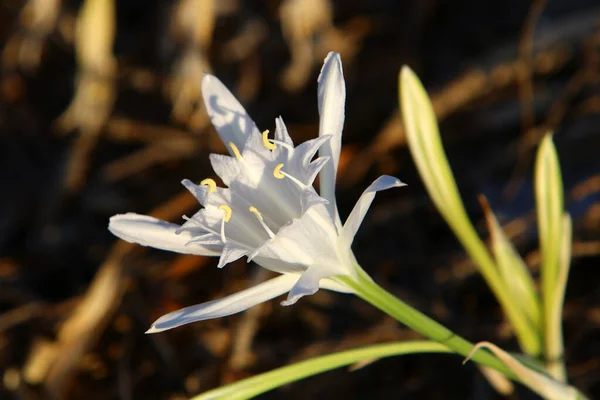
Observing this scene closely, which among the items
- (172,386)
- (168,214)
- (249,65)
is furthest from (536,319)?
(249,65)

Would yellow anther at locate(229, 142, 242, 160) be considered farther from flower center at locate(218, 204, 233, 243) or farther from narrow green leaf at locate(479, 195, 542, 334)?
narrow green leaf at locate(479, 195, 542, 334)

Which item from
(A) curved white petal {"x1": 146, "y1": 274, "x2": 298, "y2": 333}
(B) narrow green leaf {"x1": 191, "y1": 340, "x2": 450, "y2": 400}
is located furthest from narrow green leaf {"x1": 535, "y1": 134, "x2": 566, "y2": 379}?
(A) curved white petal {"x1": 146, "y1": 274, "x2": 298, "y2": 333}

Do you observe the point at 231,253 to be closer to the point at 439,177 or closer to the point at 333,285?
the point at 333,285

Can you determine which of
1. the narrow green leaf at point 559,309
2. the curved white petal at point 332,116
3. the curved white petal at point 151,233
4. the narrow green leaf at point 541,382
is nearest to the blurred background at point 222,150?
the narrow green leaf at point 559,309

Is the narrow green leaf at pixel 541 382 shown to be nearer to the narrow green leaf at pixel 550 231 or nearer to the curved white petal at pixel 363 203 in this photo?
the narrow green leaf at pixel 550 231

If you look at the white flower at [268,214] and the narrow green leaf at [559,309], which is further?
the narrow green leaf at [559,309]

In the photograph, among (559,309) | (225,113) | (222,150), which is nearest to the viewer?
(225,113)

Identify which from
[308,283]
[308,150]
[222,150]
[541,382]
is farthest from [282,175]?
[222,150]
